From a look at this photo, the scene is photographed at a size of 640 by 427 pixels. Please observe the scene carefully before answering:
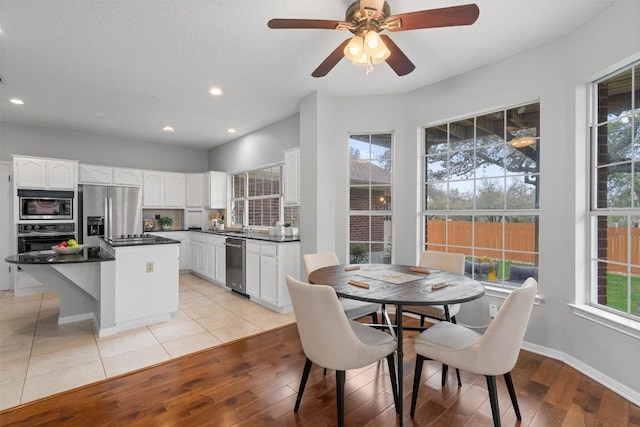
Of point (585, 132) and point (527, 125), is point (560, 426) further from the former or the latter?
point (527, 125)

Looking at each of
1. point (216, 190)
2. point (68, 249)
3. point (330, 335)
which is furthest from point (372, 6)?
point (216, 190)

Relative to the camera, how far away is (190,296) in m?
4.55

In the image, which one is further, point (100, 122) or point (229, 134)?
point (229, 134)

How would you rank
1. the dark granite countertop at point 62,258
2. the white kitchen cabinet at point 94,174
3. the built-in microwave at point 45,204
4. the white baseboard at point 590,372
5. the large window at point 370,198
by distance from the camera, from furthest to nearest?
the white kitchen cabinet at point 94,174
the built-in microwave at point 45,204
the large window at point 370,198
the dark granite countertop at point 62,258
the white baseboard at point 590,372

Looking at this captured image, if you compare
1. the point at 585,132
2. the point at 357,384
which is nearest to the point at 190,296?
the point at 357,384

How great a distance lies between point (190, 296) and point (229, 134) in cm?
305

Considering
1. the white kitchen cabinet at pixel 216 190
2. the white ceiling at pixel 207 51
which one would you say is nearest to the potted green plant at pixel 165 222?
the white kitchen cabinet at pixel 216 190

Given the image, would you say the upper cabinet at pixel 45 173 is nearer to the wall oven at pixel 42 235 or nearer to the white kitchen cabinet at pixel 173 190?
the wall oven at pixel 42 235

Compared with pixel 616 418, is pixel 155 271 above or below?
above

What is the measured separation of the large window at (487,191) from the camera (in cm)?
287

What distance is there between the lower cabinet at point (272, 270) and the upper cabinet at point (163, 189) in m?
3.00

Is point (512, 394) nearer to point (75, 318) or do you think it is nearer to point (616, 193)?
point (616, 193)

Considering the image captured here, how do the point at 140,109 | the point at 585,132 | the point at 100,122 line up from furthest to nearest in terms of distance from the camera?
the point at 100,122, the point at 140,109, the point at 585,132

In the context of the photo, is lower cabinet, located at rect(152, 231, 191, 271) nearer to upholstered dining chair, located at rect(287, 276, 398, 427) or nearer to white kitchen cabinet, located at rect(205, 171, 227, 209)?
white kitchen cabinet, located at rect(205, 171, 227, 209)
